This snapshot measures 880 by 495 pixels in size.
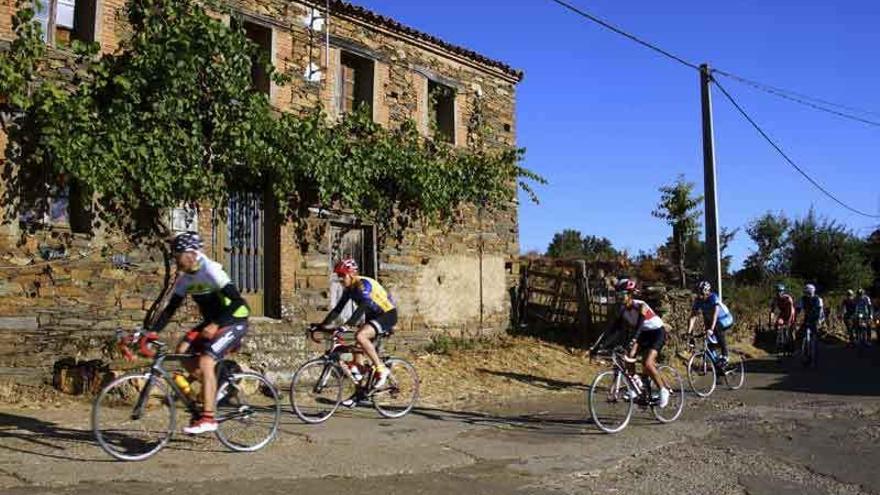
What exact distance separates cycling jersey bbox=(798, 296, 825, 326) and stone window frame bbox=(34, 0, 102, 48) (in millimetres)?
14412

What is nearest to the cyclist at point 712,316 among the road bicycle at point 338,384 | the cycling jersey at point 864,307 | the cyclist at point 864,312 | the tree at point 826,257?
the road bicycle at point 338,384

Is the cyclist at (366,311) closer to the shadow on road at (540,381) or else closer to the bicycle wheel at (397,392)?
the bicycle wheel at (397,392)

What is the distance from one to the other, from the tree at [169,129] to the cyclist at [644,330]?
6145 mm

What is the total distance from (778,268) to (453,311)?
26.2 m

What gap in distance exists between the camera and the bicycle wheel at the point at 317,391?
919 cm

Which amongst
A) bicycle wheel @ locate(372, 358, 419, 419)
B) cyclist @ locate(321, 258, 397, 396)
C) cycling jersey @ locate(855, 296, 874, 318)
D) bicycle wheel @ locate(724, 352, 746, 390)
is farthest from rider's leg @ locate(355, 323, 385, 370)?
cycling jersey @ locate(855, 296, 874, 318)

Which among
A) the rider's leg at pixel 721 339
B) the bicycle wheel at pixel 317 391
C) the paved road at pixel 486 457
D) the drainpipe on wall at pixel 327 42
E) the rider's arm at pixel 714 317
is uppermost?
the drainpipe on wall at pixel 327 42

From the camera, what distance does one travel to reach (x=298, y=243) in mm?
14016

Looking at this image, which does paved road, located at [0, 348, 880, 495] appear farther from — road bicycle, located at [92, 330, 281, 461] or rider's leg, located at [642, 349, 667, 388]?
rider's leg, located at [642, 349, 667, 388]

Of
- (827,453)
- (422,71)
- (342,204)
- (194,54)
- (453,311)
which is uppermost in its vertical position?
(422,71)

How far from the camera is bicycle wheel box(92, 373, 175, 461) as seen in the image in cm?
677

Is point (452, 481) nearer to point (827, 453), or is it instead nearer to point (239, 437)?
point (239, 437)

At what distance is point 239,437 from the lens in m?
7.63

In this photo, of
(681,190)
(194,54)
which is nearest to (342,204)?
(194,54)
